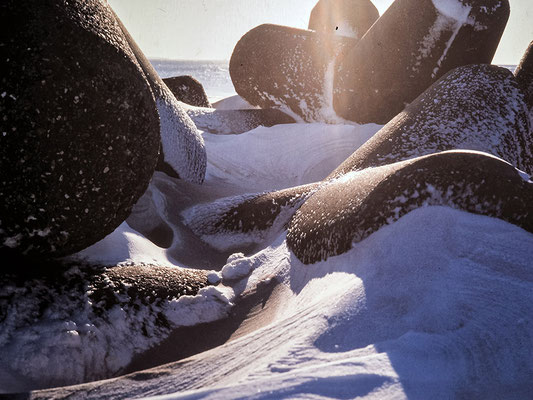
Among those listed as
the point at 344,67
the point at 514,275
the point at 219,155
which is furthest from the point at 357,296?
the point at 344,67

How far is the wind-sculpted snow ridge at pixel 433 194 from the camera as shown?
109cm

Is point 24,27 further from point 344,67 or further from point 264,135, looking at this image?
point 344,67

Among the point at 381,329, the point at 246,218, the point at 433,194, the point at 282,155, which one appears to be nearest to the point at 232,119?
the point at 282,155

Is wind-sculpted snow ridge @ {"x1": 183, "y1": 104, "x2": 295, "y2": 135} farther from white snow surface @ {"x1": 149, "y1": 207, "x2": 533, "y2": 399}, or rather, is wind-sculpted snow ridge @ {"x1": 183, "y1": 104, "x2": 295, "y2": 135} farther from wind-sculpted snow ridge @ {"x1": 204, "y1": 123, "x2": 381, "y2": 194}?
white snow surface @ {"x1": 149, "y1": 207, "x2": 533, "y2": 399}

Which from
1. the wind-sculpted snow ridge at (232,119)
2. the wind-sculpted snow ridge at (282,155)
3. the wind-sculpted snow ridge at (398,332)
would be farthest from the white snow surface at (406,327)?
the wind-sculpted snow ridge at (232,119)

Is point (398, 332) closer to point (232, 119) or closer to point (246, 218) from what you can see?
point (246, 218)

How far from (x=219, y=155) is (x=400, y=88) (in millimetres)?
1058

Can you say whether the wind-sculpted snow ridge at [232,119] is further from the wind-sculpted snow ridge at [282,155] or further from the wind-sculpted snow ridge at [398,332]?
the wind-sculpted snow ridge at [398,332]

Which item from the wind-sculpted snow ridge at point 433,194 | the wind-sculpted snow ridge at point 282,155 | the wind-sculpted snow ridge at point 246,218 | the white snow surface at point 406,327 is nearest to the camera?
the white snow surface at point 406,327

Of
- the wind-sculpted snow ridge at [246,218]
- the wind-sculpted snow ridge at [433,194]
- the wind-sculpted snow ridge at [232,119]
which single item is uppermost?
the wind-sculpted snow ridge at [433,194]

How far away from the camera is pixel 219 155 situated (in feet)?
8.93

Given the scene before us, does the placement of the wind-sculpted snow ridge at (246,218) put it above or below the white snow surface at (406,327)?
below

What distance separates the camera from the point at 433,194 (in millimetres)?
1114

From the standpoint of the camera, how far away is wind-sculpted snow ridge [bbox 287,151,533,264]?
109cm
